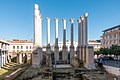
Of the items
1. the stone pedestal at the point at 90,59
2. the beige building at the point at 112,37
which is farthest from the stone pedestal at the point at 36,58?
the beige building at the point at 112,37

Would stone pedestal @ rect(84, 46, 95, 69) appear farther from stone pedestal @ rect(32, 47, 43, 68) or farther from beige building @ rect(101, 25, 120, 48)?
beige building @ rect(101, 25, 120, 48)

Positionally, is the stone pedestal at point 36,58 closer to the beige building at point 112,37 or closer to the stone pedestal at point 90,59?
the stone pedestal at point 90,59

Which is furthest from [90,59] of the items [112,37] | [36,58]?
[112,37]

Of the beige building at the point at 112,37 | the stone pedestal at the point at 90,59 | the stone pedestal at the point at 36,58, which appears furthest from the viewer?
the beige building at the point at 112,37

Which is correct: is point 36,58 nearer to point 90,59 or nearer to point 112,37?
point 90,59

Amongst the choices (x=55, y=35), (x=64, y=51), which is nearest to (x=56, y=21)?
(x=55, y=35)

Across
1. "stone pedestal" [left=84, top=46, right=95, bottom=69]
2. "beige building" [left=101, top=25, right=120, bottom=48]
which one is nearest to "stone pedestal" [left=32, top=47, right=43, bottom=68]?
"stone pedestal" [left=84, top=46, right=95, bottom=69]

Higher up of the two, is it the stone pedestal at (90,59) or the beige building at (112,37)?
the beige building at (112,37)

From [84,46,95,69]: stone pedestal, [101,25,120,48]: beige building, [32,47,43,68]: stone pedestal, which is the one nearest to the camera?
[84,46,95,69]: stone pedestal

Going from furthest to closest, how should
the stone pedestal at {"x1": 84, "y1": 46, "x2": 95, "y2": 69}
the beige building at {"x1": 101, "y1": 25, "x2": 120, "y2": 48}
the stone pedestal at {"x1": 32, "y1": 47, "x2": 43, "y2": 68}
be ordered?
the beige building at {"x1": 101, "y1": 25, "x2": 120, "y2": 48}, the stone pedestal at {"x1": 32, "y1": 47, "x2": 43, "y2": 68}, the stone pedestal at {"x1": 84, "y1": 46, "x2": 95, "y2": 69}

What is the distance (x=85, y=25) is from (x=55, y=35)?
438 inches

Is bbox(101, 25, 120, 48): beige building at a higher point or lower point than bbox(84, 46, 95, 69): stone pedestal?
higher

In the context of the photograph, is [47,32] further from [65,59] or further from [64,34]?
[65,59]

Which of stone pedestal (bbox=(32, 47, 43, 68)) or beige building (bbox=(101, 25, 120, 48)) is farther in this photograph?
beige building (bbox=(101, 25, 120, 48))
